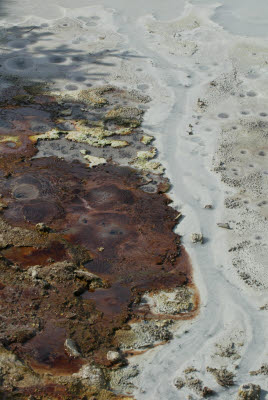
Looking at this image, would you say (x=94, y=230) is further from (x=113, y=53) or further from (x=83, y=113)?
(x=113, y=53)

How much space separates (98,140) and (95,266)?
6.04ft

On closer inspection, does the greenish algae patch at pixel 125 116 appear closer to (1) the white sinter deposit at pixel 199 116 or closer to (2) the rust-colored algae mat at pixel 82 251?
(2) the rust-colored algae mat at pixel 82 251

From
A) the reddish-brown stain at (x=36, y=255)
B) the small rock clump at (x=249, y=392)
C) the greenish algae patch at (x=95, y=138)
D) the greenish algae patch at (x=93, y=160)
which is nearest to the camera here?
the small rock clump at (x=249, y=392)

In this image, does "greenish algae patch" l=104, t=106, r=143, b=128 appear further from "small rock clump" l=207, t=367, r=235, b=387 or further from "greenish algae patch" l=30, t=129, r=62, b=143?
"small rock clump" l=207, t=367, r=235, b=387

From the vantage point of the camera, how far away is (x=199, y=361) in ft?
11.2

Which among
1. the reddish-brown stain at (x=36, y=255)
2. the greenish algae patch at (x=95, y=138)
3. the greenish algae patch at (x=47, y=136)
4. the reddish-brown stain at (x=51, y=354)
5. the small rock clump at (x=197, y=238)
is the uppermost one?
the greenish algae patch at (x=95, y=138)

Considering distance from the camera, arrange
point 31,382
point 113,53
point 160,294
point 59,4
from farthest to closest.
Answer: point 59,4 < point 113,53 < point 160,294 < point 31,382

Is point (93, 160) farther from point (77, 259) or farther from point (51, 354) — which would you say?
point (51, 354)

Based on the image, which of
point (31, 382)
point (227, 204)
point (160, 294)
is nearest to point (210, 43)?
point (227, 204)

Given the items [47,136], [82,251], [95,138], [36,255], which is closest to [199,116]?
[95,138]

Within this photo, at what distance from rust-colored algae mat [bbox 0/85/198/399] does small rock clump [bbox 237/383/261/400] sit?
2.00 feet

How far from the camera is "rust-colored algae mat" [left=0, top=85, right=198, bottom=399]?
336 centimetres

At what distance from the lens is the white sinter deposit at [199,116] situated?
348 centimetres

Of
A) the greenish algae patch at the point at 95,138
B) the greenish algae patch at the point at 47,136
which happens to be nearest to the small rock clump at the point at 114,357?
the greenish algae patch at the point at 95,138
